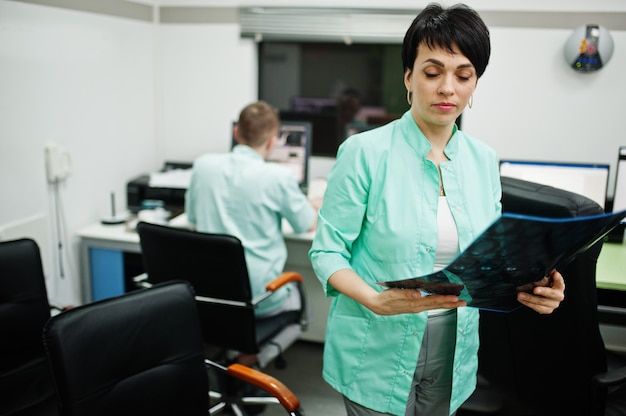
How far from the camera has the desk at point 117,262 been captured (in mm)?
2621

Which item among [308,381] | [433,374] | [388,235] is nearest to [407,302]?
[388,235]

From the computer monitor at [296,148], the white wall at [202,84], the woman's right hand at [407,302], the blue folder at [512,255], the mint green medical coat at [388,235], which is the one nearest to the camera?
the blue folder at [512,255]

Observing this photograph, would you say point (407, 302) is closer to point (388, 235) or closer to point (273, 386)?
point (388, 235)

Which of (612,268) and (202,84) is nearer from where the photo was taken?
(612,268)

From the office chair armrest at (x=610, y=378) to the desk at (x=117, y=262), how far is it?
4.43ft

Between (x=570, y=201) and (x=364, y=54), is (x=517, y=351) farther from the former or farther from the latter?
(x=364, y=54)

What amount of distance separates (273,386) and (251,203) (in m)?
0.87

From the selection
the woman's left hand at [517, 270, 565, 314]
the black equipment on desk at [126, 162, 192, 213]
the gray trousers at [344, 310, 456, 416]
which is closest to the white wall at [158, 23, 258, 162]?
the black equipment on desk at [126, 162, 192, 213]

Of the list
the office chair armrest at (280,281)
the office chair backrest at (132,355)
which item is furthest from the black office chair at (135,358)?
the office chair armrest at (280,281)

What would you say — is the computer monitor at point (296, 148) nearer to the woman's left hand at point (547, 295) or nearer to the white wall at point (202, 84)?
the white wall at point (202, 84)

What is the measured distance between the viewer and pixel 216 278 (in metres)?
1.95

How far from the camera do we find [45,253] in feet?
8.13

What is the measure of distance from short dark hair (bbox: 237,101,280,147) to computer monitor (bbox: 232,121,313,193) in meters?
0.63

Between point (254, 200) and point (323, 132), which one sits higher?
point (323, 132)
